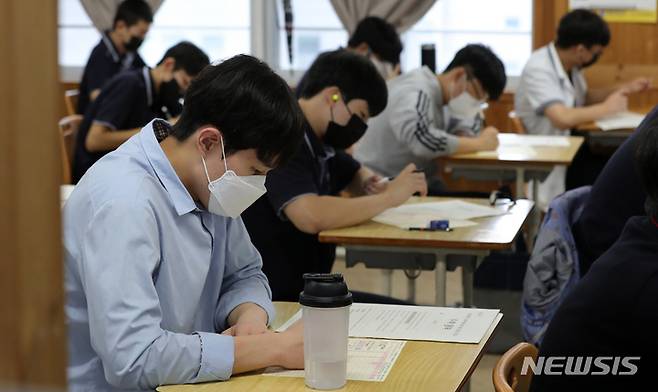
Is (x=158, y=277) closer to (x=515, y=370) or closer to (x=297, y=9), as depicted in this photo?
(x=515, y=370)

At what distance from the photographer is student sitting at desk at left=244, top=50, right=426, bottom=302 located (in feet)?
9.80

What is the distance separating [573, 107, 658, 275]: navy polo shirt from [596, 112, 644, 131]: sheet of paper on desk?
113 inches

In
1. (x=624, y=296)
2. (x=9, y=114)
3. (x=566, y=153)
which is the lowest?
(x=566, y=153)

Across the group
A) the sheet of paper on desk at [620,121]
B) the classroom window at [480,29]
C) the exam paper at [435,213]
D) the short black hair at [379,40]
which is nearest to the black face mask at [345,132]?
the exam paper at [435,213]

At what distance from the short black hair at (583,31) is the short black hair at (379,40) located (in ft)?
3.10

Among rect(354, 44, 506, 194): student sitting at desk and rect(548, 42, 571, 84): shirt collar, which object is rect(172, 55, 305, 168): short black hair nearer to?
rect(354, 44, 506, 194): student sitting at desk

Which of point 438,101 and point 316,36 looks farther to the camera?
point 316,36

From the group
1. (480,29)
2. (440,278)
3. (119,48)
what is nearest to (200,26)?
(119,48)

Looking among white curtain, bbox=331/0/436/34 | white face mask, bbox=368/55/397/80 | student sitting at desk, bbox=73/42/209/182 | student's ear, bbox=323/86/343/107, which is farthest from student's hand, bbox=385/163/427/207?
white curtain, bbox=331/0/436/34

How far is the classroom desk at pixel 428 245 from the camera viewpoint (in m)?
3.02

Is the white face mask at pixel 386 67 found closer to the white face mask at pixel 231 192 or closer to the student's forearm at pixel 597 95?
the student's forearm at pixel 597 95

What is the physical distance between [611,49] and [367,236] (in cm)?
429

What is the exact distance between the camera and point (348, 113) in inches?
120

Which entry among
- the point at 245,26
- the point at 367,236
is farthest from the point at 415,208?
the point at 245,26
